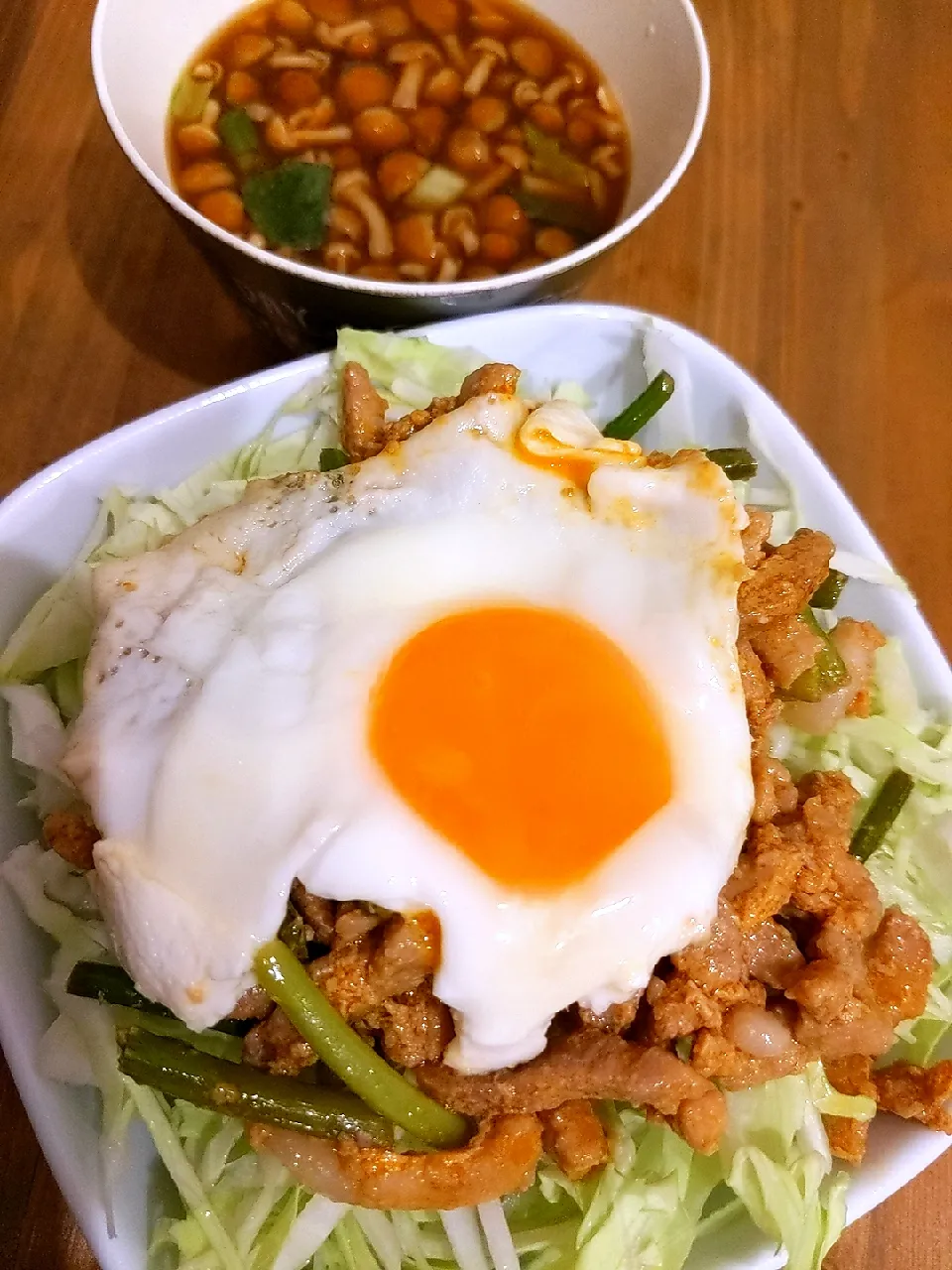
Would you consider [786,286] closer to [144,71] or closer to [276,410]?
[276,410]

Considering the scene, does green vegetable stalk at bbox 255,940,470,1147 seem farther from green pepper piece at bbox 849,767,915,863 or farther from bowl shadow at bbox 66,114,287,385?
bowl shadow at bbox 66,114,287,385

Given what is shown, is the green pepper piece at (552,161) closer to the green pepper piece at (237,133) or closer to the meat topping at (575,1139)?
the green pepper piece at (237,133)

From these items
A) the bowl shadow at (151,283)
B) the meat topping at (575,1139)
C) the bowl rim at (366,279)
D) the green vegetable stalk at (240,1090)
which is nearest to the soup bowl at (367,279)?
the bowl rim at (366,279)

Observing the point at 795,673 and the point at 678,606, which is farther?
the point at 795,673

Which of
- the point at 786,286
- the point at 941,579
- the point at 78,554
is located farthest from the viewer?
the point at 786,286

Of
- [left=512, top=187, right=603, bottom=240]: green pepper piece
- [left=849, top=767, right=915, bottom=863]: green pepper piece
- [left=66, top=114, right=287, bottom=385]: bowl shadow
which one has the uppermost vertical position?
[left=512, top=187, right=603, bottom=240]: green pepper piece

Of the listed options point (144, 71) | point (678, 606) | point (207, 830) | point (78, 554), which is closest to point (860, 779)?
point (678, 606)

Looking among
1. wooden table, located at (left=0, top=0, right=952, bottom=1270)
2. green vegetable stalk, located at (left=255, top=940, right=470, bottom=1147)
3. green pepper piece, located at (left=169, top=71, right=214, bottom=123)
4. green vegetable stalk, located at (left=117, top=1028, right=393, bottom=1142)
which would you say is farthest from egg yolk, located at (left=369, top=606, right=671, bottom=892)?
green pepper piece, located at (left=169, top=71, right=214, bottom=123)
